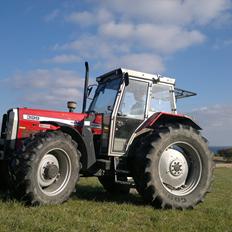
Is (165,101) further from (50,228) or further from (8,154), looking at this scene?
(50,228)

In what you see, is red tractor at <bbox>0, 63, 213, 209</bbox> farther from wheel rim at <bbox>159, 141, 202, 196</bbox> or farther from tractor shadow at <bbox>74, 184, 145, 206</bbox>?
tractor shadow at <bbox>74, 184, 145, 206</bbox>

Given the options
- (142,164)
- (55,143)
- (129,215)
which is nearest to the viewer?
(129,215)

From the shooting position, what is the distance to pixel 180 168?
352 inches

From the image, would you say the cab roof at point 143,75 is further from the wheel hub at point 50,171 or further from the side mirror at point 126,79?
the wheel hub at point 50,171

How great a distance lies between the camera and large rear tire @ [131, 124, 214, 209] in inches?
327

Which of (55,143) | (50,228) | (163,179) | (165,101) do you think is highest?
(165,101)

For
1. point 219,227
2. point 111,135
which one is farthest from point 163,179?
point 219,227

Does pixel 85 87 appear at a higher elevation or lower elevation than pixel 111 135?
higher

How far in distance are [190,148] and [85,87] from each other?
2.73 m

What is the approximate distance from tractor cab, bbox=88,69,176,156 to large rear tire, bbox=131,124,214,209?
1.67 ft

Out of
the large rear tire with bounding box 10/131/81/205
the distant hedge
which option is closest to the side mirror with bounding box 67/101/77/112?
the large rear tire with bounding box 10/131/81/205

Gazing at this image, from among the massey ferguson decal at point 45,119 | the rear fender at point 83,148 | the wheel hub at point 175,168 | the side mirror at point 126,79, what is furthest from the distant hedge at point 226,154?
the rear fender at point 83,148

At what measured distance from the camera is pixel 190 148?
9078 mm

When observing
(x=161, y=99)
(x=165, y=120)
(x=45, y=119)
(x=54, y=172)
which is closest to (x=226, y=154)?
(x=161, y=99)
